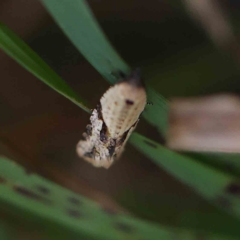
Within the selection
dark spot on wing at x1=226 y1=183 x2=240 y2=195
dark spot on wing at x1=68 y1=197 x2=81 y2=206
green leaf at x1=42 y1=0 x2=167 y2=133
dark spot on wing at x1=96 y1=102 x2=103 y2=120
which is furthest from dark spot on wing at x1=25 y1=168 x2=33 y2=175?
dark spot on wing at x1=226 y1=183 x2=240 y2=195

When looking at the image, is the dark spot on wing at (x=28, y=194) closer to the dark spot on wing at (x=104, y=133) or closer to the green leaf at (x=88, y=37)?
the dark spot on wing at (x=104, y=133)

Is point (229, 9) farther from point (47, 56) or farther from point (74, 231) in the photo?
point (74, 231)

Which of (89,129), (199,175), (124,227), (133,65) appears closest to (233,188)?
(199,175)

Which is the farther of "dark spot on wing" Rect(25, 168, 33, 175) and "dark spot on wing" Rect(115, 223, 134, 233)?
"dark spot on wing" Rect(115, 223, 134, 233)

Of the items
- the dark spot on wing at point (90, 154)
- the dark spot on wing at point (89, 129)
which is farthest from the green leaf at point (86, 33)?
the dark spot on wing at point (90, 154)

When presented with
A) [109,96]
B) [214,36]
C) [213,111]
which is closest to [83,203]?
[109,96]

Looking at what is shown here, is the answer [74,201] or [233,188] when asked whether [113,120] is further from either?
[233,188]

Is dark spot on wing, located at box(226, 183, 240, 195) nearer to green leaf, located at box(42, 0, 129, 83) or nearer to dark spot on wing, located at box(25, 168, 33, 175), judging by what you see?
green leaf, located at box(42, 0, 129, 83)
